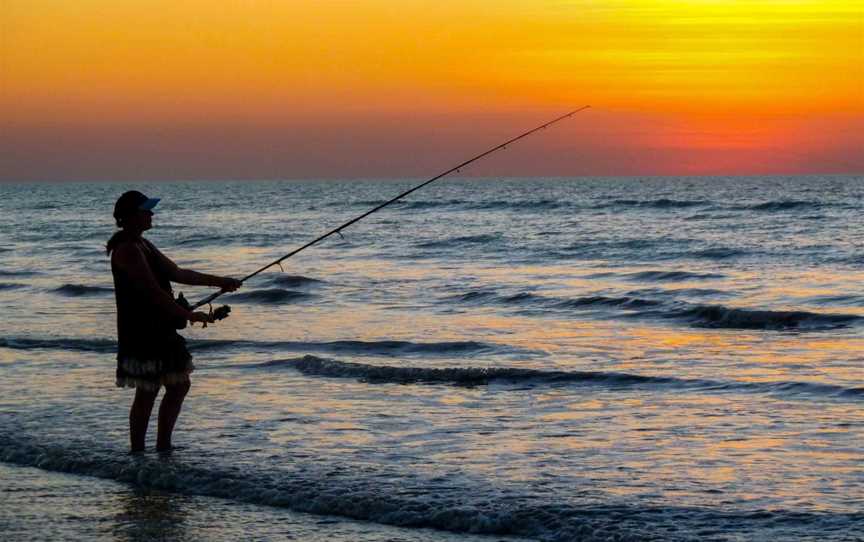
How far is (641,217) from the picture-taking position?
40.2 m

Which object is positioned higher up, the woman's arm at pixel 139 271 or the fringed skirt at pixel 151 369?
the woman's arm at pixel 139 271

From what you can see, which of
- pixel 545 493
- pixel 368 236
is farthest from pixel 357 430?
pixel 368 236

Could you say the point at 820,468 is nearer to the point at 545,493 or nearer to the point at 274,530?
the point at 545,493

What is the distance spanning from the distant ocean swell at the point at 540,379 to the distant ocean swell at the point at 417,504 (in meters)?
3.56

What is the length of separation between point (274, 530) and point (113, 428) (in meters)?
2.83

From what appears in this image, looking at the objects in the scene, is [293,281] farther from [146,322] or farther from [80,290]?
[146,322]

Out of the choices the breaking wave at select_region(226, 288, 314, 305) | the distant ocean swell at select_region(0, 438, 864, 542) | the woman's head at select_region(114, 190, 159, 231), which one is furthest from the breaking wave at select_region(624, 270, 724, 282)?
the woman's head at select_region(114, 190, 159, 231)

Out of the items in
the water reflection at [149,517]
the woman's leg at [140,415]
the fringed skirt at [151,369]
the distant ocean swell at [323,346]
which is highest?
the fringed skirt at [151,369]

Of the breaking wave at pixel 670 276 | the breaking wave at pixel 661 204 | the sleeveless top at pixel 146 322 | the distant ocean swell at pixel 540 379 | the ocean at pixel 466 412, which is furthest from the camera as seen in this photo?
the breaking wave at pixel 661 204

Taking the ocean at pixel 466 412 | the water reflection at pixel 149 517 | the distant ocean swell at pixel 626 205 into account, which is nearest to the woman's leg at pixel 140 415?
the ocean at pixel 466 412

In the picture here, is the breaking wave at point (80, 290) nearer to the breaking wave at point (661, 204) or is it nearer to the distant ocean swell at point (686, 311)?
the distant ocean swell at point (686, 311)

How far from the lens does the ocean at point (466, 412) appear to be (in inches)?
229

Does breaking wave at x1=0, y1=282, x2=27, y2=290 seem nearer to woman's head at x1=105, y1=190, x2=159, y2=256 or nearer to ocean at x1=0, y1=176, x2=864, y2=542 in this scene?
ocean at x1=0, y1=176, x2=864, y2=542

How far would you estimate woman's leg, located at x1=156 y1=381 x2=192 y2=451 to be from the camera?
686 cm
